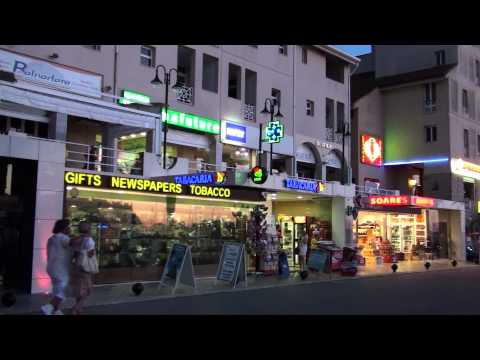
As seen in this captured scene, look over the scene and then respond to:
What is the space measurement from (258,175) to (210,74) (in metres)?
8.19

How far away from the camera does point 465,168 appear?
41.0 meters

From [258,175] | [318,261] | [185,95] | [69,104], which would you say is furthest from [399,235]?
[69,104]

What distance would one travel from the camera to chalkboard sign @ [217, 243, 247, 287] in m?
17.4

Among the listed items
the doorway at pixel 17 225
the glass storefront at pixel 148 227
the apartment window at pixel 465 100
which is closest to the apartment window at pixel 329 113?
the glass storefront at pixel 148 227

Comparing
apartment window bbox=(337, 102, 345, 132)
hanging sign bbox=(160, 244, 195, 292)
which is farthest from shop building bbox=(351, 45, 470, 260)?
hanging sign bbox=(160, 244, 195, 292)

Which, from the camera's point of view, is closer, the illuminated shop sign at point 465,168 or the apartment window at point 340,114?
the apartment window at point 340,114

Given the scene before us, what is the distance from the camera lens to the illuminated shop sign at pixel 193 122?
938 inches

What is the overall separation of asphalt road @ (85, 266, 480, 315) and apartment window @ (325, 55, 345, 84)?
19.2 meters

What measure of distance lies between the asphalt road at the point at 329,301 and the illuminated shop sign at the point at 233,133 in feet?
32.3

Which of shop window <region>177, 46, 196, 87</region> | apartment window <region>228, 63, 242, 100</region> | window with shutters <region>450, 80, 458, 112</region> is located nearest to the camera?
shop window <region>177, 46, 196, 87</region>

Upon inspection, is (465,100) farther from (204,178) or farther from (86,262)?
(86,262)

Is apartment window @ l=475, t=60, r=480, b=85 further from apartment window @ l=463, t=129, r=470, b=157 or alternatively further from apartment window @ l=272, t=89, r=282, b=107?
apartment window @ l=272, t=89, r=282, b=107

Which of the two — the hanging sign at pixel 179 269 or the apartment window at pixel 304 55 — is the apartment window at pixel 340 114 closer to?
the apartment window at pixel 304 55
